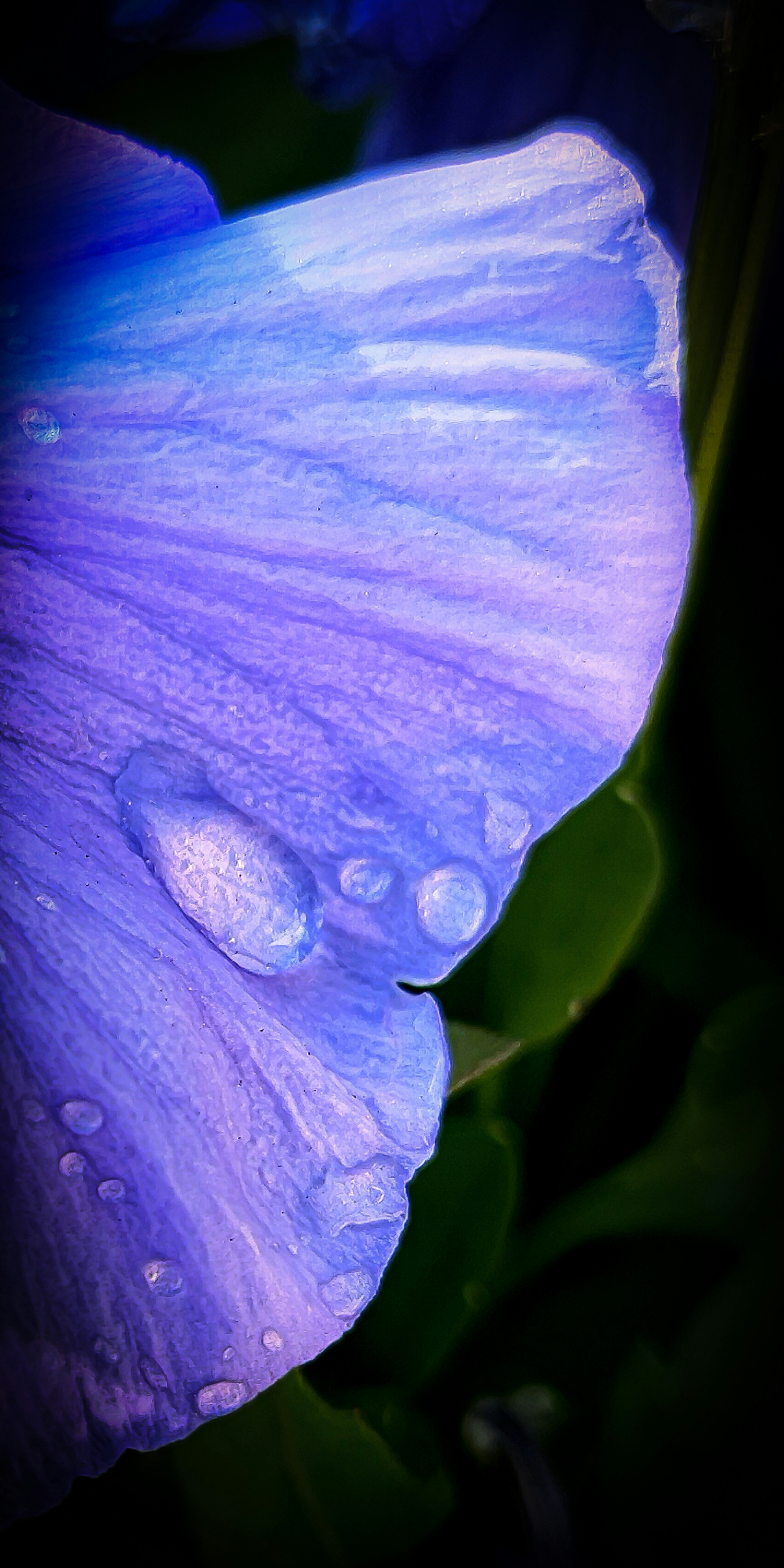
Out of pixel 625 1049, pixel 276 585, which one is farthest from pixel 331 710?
pixel 625 1049

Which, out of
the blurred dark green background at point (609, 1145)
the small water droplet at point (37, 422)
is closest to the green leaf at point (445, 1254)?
the blurred dark green background at point (609, 1145)

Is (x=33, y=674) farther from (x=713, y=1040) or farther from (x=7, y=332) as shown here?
(x=713, y=1040)

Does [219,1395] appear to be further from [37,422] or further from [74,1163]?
[37,422]

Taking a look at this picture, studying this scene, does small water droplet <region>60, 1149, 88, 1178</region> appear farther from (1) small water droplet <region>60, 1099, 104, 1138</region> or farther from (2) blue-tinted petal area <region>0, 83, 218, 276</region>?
(2) blue-tinted petal area <region>0, 83, 218, 276</region>

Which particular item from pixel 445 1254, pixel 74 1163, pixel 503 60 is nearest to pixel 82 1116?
pixel 74 1163

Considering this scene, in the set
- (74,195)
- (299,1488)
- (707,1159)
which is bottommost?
(299,1488)

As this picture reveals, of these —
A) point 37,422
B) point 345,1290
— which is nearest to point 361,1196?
point 345,1290

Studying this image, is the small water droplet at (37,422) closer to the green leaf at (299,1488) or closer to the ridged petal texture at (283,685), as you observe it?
the ridged petal texture at (283,685)

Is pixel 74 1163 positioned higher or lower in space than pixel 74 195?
lower
